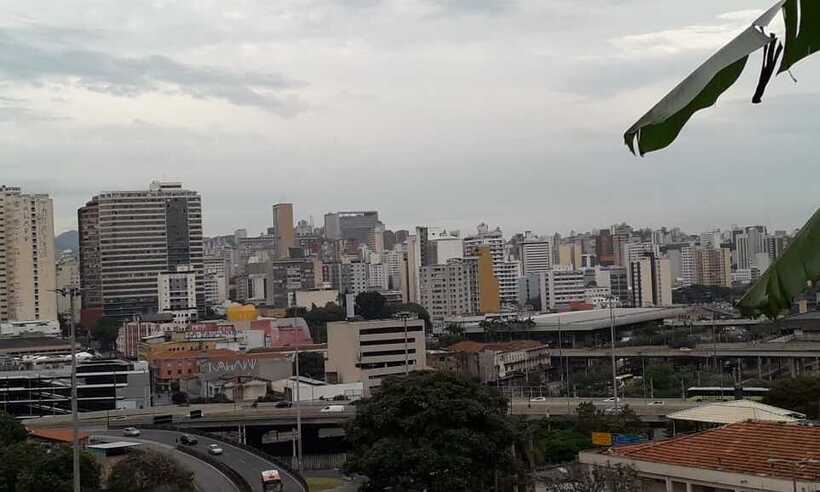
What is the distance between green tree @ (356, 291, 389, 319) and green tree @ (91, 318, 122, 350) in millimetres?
16763

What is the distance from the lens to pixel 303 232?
590ft

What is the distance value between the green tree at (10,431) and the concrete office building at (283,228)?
116271 mm

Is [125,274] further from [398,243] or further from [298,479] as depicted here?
[398,243]

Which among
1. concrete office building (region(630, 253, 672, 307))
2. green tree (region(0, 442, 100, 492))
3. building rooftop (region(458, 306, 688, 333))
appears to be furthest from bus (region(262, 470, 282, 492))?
concrete office building (region(630, 253, 672, 307))

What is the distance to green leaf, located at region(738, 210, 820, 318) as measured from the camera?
1710 millimetres

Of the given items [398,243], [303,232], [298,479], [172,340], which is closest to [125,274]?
[172,340]

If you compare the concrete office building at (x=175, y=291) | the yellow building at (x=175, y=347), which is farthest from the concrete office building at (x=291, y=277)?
the yellow building at (x=175, y=347)

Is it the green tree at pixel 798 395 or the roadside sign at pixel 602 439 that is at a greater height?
the green tree at pixel 798 395

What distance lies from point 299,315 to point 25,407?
110 ft

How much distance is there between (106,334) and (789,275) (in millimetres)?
73201

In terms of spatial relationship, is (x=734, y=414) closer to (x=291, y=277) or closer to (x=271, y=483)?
(x=271, y=483)

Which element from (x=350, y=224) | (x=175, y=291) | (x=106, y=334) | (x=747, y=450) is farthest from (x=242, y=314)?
(x=350, y=224)

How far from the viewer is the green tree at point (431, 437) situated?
57.3 feet

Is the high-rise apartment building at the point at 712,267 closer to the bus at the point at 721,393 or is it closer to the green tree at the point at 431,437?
the bus at the point at 721,393
